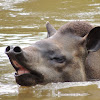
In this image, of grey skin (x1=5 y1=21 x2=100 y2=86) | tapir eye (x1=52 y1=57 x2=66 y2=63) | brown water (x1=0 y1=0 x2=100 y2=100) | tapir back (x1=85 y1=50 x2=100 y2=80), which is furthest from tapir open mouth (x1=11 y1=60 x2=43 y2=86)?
tapir back (x1=85 y1=50 x2=100 y2=80)

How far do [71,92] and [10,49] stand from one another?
1.31 m

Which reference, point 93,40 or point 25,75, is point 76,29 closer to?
point 93,40

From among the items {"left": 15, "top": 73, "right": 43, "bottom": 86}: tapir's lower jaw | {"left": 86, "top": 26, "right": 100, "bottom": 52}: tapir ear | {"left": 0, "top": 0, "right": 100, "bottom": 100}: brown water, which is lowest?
{"left": 0, "top": 0, "right": 100, "bottom": 100}: brown water

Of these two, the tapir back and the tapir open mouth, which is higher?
the tapir open mouth

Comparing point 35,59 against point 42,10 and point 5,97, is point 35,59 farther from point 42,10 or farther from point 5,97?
point 42,10

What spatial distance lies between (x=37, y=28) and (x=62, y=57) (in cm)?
740

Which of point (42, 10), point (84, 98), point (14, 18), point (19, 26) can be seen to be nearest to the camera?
point (84, 98)

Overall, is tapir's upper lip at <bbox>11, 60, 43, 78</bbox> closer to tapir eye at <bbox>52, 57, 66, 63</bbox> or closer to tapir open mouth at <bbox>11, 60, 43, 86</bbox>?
tapir open mouth at <bbox>11, 60, 43, 86</bbox>

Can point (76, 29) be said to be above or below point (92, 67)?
above

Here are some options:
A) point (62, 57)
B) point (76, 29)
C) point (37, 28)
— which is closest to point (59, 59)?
point (62, 57)

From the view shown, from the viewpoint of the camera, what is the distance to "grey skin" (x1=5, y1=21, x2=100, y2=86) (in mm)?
7328

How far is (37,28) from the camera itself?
15.3m

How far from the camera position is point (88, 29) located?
8.50m

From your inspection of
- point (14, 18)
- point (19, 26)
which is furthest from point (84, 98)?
point (14, 18)
